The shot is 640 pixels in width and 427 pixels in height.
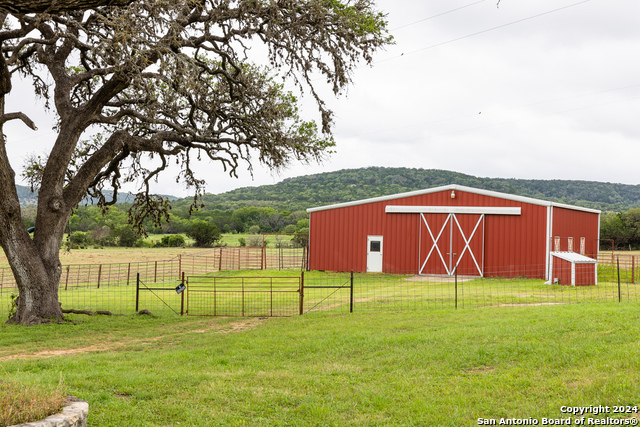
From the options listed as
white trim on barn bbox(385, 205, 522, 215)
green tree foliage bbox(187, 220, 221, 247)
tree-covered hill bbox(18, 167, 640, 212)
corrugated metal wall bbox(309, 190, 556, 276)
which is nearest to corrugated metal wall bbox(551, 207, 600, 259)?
corrugated metal wall bbox(309, 190, 556, 276)

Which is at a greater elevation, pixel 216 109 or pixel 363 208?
pixel 216 109

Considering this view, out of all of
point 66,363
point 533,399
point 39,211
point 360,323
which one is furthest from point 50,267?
point 533,399

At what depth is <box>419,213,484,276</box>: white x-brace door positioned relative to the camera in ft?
78.7

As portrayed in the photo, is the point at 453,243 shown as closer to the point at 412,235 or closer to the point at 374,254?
the point at 412,235

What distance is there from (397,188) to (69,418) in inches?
3394

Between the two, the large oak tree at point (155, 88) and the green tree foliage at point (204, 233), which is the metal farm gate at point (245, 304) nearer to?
the large oak tree at point (155, 88)

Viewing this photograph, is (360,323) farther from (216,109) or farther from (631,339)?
(216,109)

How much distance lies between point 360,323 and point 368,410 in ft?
18.6

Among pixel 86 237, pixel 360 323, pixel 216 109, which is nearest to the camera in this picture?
pixel 360 323

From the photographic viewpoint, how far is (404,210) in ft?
83.4

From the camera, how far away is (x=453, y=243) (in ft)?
80.5

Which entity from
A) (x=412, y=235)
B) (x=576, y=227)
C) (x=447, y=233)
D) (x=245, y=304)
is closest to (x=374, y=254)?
(x=412, y=235)

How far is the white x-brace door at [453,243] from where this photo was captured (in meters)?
24.0

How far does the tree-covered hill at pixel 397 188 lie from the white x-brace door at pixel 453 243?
5818 cm
